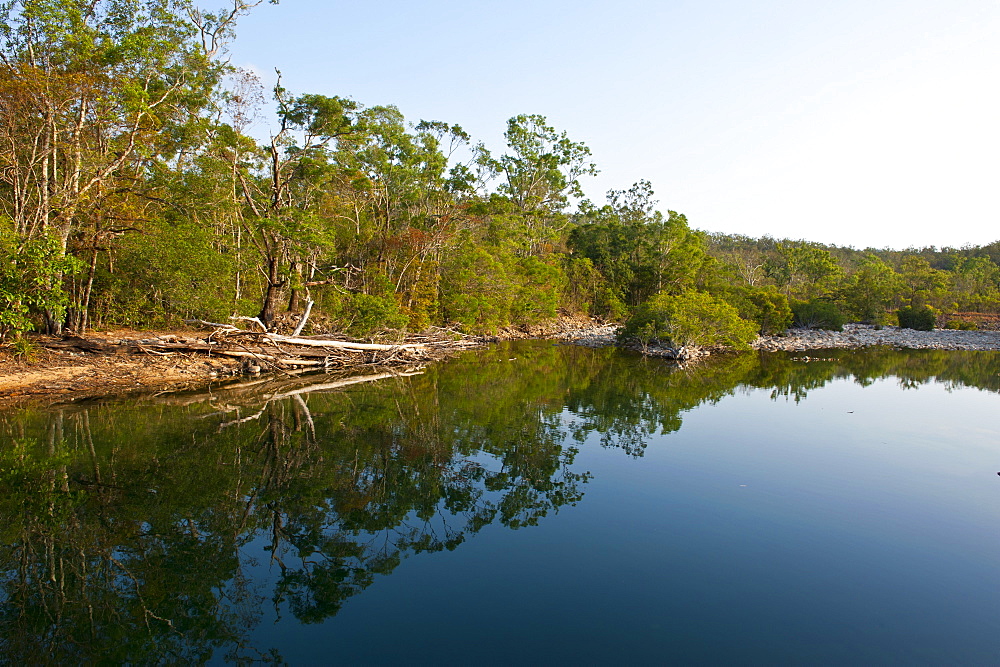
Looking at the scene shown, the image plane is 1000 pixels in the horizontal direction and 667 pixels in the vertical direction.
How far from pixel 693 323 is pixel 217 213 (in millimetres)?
17049

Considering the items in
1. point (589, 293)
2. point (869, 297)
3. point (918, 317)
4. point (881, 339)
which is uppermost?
point (869, 297)

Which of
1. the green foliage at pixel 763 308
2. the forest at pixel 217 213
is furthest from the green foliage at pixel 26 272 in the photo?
the green foliage at pixel 763 308

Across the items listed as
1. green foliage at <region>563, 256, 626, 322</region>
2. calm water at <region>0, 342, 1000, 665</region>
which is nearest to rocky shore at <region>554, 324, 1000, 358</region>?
green foliage at <region>563, 256, 626, 322</region>

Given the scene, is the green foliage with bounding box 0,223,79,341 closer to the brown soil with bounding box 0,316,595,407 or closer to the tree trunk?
the brown soil with bounding box 0,316,595,407

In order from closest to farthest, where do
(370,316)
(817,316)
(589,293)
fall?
(370,316), (817,316), (589,293)

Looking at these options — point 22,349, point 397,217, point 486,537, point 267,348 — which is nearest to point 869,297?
point 397,217

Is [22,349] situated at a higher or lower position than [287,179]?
lower

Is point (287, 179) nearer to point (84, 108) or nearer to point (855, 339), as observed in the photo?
point (84, 108)

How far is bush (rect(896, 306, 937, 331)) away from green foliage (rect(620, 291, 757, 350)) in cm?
2015

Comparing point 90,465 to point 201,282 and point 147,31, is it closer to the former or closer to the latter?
point 201,282

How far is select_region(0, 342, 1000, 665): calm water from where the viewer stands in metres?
4.54

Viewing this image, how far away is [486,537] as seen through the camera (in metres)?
6.42

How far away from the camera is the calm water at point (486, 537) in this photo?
4.54 metres

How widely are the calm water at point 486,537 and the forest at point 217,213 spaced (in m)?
5.38
